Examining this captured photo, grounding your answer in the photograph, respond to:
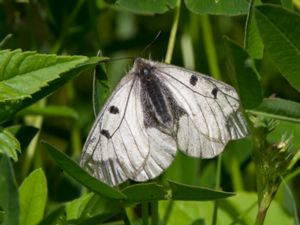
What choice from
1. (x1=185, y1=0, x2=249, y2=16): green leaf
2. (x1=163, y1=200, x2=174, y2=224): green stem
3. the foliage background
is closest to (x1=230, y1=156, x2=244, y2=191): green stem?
the foliage background

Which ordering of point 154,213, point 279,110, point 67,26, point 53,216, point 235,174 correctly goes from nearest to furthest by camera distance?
point 53,216 → point 279,110 → point 154,213 → point 235,174 → point 67,26

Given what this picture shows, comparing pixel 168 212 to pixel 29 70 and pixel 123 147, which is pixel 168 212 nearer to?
pixel 123 147

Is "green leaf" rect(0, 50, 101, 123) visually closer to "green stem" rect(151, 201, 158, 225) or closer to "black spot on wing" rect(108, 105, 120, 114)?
"black spot on wing" rect(108, 105, 120, 114)

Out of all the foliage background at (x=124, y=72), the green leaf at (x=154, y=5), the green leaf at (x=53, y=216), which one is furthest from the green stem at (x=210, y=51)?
the green leaf at (x=53, y=216)

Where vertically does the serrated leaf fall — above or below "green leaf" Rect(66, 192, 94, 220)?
above

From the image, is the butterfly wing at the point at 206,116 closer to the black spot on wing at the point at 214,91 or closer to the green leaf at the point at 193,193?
the black spot on wing at the point at 214,91

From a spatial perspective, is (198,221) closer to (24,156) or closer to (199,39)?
(24,156)

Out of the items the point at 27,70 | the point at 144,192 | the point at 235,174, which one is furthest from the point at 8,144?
the point at 235,174
